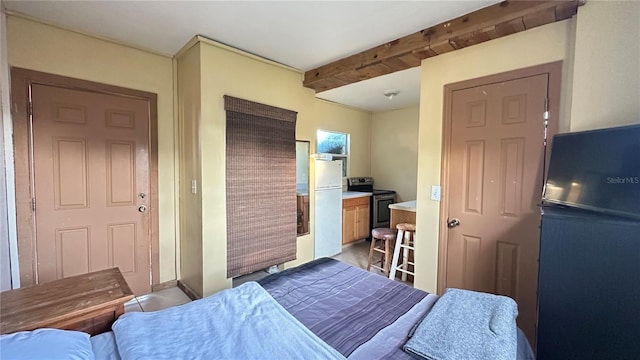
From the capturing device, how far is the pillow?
885 mm

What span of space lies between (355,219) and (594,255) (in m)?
3.29

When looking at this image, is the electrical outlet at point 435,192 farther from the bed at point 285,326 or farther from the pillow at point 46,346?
the pillow at point 46,346

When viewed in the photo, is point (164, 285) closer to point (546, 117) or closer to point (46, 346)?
point (46, 346)

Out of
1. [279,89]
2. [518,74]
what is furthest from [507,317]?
[279,89]

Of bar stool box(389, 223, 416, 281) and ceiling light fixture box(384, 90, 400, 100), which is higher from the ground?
ceiling light fixture box(384, 90, 400, 100)

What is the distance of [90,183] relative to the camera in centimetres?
242

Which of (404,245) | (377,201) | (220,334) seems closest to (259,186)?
(404,245)

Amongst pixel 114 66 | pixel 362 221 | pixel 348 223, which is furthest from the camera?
pixel 362 221

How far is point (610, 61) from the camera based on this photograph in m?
1.52

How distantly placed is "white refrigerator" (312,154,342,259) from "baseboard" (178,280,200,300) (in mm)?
1551

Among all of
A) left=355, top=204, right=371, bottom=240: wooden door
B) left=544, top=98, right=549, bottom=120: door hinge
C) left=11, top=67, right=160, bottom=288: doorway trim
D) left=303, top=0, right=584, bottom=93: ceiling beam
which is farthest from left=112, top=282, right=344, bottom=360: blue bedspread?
left=355, top=204, right=371, bottom=240: wooden door

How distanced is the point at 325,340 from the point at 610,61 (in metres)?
2.17

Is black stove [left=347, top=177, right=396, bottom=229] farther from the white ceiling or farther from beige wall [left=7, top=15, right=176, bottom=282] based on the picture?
beige wall [left=7, top=15, right=176, bottom=282]

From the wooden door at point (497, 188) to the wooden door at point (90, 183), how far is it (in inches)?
117
